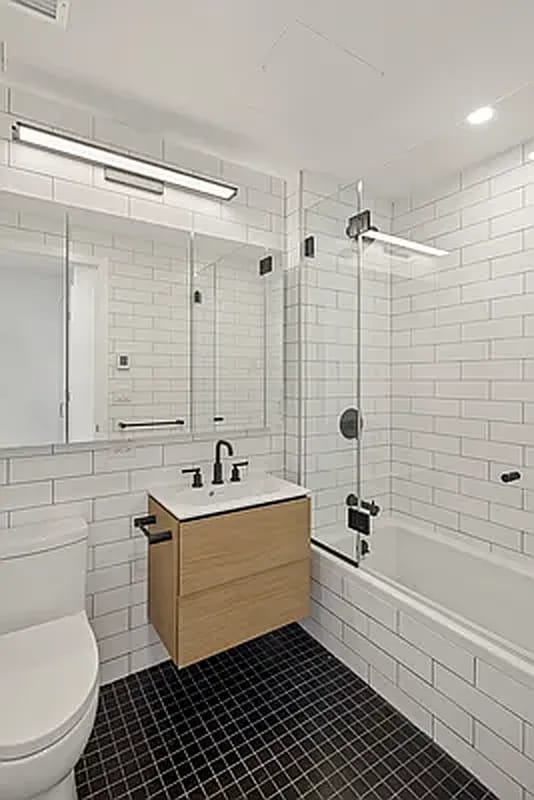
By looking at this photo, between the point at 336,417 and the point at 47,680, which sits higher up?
the point at 336,417

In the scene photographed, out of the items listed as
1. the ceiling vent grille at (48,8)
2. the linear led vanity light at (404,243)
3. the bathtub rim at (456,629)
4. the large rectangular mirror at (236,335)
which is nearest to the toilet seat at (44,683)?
the large rectangular mirror at (236,335)

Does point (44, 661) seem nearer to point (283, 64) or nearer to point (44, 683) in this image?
point (44, 683)

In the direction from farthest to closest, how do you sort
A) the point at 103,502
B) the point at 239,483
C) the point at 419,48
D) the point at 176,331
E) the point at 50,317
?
the point at 239,483 < the point at 176,331 < the point at 103,502 < the point at 50,317 < the point at 419,48

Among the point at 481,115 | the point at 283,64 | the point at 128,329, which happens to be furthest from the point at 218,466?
the point at 481,115

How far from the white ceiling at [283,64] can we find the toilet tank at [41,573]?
65.9 inches

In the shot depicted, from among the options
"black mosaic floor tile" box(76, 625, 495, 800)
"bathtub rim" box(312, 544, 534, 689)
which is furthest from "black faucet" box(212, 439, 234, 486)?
"black mosaic floor tile" box(76, 625, 495, 800)

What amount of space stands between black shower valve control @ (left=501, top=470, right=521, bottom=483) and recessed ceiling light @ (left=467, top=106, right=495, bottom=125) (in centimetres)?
166

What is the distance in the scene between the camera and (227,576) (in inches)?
68.7

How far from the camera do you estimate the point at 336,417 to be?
2.44 meters

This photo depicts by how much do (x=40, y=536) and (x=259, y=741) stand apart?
1.09 m

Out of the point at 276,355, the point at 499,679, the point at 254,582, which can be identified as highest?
the point at 276,355

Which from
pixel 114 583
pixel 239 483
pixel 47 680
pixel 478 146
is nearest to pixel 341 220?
pixel 478 146

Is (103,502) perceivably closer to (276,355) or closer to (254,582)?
(254,582)

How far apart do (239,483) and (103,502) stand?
650 mm
